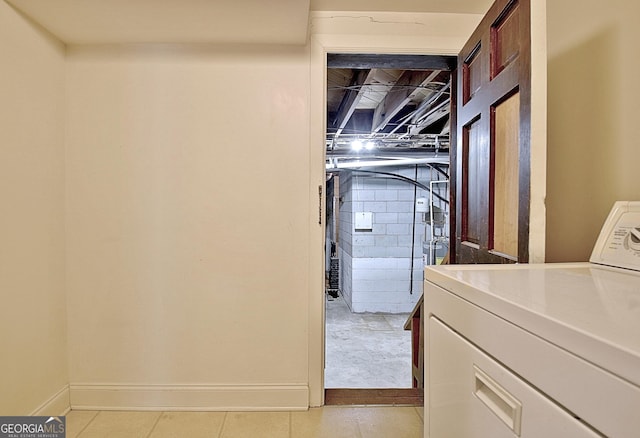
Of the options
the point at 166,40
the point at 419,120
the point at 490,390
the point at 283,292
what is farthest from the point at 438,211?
the point at 490,390

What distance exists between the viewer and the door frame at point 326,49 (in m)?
1.69

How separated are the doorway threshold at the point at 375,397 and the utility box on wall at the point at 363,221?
3.70 m

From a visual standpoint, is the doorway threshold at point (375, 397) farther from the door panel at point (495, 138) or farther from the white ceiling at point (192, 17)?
the white ceiling at point (192, 17)

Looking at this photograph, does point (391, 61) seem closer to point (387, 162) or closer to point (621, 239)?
point (621, 239)

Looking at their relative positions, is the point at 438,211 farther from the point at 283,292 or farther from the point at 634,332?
A: the point at 634,332

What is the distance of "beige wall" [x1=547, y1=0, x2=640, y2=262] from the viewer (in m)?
1.09

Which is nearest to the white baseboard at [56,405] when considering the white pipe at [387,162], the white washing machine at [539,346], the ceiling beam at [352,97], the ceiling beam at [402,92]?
the white washing machine at [539,346]

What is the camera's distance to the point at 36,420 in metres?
1.46

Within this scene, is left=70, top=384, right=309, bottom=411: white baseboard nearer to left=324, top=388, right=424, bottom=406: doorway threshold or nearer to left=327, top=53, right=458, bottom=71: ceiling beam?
left=324, top=388, right=424, bottom=406: doorway threshold

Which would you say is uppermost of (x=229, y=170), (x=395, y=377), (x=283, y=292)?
(x=229, y=170)

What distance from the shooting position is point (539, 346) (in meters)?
0.52

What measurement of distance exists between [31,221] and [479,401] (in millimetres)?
1808

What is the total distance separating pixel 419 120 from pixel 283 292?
2763 millimetres

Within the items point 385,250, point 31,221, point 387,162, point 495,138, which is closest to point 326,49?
point 495,138
